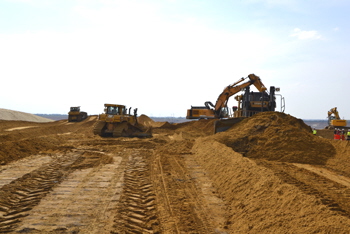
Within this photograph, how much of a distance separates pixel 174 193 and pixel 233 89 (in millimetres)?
15957

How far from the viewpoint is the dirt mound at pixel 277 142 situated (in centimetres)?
1202

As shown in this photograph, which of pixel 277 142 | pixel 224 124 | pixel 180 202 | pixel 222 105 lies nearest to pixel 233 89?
pixel 222 105

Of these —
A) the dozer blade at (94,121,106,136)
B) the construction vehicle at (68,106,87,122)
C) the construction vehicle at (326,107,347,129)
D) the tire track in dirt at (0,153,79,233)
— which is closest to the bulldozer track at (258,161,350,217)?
the tire track in dirt at (0,153,79,233)

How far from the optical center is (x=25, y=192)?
644 cm

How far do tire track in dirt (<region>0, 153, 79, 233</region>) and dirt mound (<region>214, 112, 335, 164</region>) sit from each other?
7.22 metres

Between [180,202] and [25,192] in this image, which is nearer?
[180,202]

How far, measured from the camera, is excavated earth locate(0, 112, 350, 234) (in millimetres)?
4527

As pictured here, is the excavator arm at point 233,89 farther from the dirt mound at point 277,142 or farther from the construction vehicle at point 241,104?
the dirt mound at point 277,142

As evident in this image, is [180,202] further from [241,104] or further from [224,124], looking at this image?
[241,104]

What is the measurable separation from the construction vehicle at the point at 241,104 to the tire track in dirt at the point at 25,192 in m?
9.51

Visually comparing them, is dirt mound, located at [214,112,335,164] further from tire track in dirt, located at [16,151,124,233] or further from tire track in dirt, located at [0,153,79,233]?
tire track in dirt, located at [0,153,79,233]

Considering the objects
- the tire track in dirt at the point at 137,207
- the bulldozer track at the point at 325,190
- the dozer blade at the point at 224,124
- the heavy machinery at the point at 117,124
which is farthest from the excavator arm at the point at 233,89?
the tire track in dirt at the point at 137,207

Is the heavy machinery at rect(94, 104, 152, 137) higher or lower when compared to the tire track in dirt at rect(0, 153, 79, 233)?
higher

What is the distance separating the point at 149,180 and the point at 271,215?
3.78m
